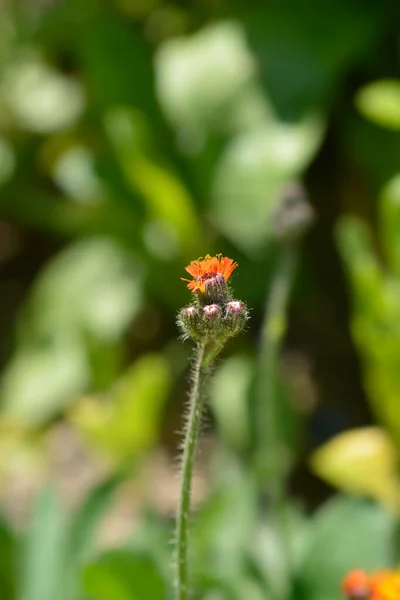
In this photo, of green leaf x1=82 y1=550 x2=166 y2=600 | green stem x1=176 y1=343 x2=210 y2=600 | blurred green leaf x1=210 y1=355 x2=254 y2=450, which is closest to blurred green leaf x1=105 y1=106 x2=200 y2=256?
blurred green leaf x1=210 y1=355 x2=254 y2=450

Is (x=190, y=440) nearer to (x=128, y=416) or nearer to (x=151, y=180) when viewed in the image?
(x=128, y=416)

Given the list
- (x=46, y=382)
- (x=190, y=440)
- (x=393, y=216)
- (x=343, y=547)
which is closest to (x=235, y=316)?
(x=190, y=440)

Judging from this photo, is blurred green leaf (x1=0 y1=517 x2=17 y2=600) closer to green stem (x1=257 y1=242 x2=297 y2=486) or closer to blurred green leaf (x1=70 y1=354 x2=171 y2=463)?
blurred green leaf (x1=70 y1=354 x2=171 y2=463)

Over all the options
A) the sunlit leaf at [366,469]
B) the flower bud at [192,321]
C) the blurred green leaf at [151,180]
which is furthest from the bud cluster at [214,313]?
the blurred green leaf at [151,180]

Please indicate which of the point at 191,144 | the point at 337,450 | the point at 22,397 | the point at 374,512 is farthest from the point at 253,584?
the point at 191,144

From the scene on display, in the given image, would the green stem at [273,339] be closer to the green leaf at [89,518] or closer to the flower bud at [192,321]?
the green leaf at [89,518]
